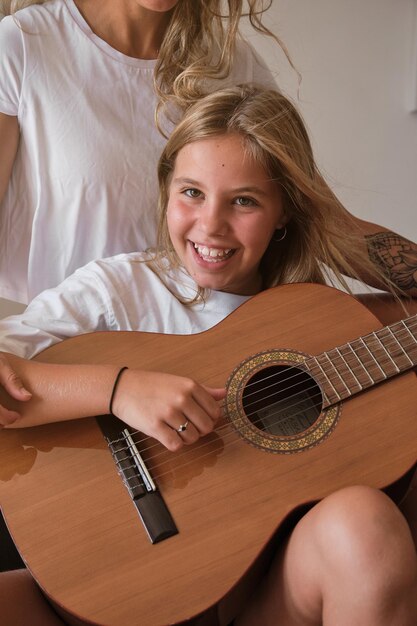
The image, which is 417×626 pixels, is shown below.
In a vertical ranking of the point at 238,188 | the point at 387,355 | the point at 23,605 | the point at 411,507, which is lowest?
the point at 23,605

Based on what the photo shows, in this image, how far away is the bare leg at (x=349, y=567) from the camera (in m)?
0.81

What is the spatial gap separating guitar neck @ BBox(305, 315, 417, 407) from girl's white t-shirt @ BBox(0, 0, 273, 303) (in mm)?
499

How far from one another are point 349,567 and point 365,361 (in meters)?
0.35

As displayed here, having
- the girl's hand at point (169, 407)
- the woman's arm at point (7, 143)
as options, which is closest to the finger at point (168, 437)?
the girl's hand at point (169, 407)

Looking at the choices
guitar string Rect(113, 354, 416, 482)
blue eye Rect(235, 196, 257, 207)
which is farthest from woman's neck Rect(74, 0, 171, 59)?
guitar string Rect(113, 354, 416, 482)

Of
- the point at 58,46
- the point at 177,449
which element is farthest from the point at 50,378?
the point at 58,46

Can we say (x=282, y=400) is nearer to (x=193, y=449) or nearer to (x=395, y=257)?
(x=193, y=449)

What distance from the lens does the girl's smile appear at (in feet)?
3.81

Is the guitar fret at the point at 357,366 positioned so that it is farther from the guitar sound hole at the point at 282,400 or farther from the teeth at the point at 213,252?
the teeth at the point at 213,252

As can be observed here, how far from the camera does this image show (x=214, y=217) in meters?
1.15

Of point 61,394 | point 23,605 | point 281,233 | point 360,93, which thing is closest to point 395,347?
point 281,233

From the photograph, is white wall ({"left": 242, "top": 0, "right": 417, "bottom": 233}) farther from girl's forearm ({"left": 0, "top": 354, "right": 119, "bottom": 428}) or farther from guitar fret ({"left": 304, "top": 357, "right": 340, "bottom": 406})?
girl's forearm ({"left": 0, "top": 354, "right": 119, "bottom": 428})

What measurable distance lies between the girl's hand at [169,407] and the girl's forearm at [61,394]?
27 mm

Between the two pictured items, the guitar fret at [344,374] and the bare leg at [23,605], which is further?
the guitar fret at [344,374]
